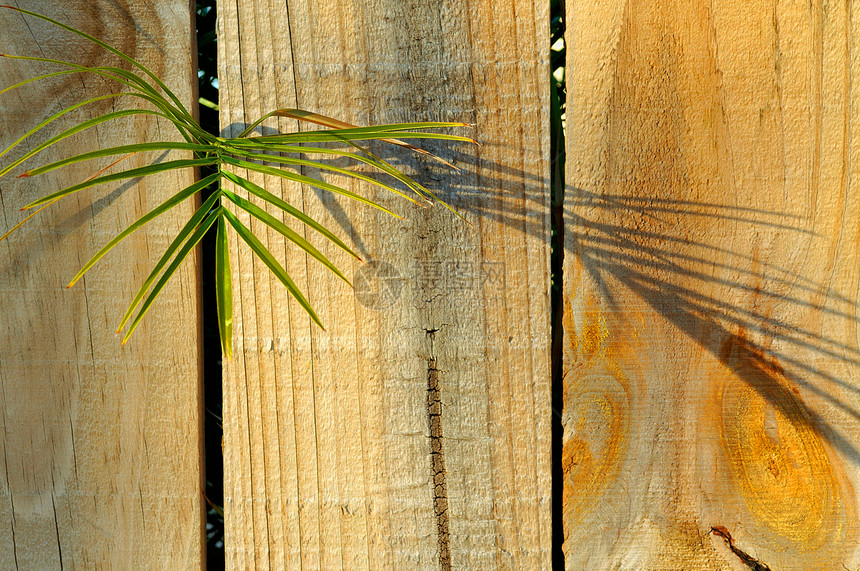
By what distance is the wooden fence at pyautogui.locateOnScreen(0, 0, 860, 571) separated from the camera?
80cm

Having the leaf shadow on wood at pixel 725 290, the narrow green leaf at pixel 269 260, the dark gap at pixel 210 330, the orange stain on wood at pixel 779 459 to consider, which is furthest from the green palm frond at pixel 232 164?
the orange stain on wood at pixel 779 459

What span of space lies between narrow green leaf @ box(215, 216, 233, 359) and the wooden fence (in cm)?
10

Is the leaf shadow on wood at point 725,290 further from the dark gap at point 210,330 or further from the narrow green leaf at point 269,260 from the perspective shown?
the dark gap at point 210,330

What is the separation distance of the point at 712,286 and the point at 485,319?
0.32 metres

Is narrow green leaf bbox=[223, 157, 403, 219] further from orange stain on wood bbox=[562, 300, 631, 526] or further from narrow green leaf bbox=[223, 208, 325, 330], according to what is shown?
orange stain on wood bbox=[562, 300, 631, 526]

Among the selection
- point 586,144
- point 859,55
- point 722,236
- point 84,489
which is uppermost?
point 859,55

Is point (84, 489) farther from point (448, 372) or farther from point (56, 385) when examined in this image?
point (448, 372)

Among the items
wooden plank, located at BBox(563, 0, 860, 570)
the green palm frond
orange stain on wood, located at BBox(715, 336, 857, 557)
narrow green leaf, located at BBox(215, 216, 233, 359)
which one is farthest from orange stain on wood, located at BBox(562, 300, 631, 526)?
narrow green leaf, located at BBox(215, 216, 233, 359)

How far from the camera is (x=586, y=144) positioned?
816mm

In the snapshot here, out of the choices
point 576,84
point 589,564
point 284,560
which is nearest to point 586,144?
point 576,84

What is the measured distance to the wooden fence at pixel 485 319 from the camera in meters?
0.80

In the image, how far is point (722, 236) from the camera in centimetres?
81

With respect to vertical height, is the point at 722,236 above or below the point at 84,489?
above

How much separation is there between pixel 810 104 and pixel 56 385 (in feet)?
3.73
